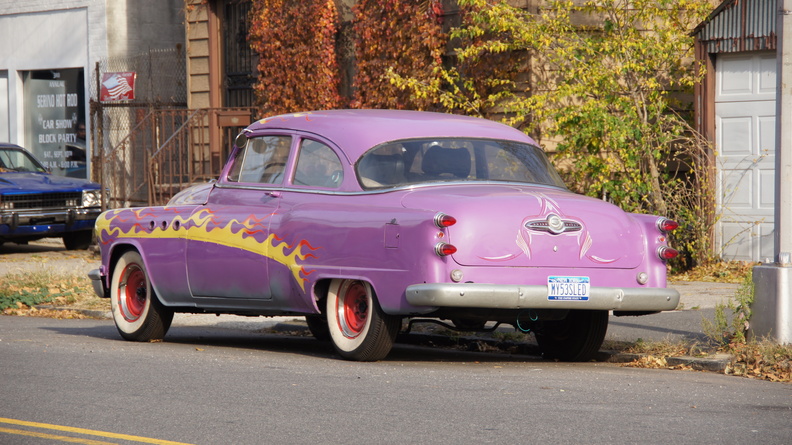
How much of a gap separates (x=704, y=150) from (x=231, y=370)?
381 inches

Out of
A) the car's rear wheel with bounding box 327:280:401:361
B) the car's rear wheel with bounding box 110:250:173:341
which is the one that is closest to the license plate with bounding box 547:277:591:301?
the car's rear wheel with bounding box 327:280:401:361

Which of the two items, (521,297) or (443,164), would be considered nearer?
(521,297)

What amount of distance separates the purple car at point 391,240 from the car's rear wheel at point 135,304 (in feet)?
0.04

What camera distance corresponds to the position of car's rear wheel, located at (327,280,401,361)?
28.6 feet

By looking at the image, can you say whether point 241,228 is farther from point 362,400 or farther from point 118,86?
point 118,86

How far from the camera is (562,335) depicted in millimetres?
9781

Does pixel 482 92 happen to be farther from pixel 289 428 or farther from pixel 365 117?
pixel 289 428

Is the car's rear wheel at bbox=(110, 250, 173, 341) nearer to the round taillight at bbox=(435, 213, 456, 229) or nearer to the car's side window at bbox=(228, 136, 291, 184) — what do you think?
the car's side window at bbox=(228, 136, 291, 184)

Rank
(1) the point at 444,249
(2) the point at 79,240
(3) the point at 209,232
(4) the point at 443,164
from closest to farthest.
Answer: (1) the point at 444,249 < (4) the point at 443,164 < (3) the point at 209,232 < (2) the point at 79,240

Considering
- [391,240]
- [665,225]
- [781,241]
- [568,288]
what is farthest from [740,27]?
[391,240]

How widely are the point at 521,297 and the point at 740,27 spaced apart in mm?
9040

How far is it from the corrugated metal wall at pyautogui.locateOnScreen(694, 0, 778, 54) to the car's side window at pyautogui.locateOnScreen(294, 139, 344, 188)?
820cm

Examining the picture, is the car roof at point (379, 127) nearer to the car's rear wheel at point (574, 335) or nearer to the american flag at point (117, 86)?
the car's rear wheel at point (574, 335)

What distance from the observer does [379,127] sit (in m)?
9.48
